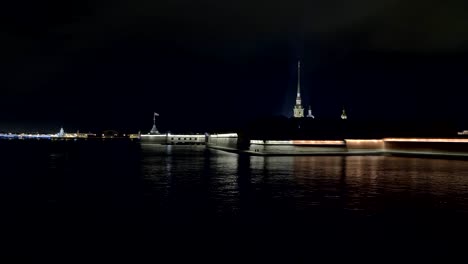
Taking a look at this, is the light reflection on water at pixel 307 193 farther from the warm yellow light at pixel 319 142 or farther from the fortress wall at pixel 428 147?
the warm yellow light at pixel 319 142

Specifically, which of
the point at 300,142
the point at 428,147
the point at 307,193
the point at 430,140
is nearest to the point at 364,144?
the point at 428,147

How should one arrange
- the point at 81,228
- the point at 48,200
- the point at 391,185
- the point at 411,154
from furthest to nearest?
the point at 411,154 < the point at 391,185 < the point at 48,200 < the point at 81,228

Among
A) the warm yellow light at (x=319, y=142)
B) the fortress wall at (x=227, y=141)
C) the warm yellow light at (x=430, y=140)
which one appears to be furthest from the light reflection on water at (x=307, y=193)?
the fortress wall at (x=227, y=141)

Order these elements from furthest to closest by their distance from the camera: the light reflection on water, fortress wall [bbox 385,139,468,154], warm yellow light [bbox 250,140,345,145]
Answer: warm yellow light [bbox 250,140,345,145] < fortress wall [bbox 385,139,468,154] < the light reflection on water

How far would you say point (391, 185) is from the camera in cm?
2686

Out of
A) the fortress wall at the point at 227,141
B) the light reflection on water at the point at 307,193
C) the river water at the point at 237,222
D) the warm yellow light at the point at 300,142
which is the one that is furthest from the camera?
the fortress wall at the point at 227,141

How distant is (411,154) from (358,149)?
9.65 metres

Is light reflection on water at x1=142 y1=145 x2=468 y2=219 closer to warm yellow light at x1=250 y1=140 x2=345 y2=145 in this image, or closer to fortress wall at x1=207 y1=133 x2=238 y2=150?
warm yellow light at x1=250 y1=140 x2=345 y2=145

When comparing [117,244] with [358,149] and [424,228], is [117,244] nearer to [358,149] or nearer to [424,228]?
[424,228]

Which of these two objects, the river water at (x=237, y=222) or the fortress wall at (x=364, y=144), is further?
the fortress wall at (x=364, y=144)

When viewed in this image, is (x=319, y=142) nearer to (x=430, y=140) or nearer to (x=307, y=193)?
(x=430, y=140)

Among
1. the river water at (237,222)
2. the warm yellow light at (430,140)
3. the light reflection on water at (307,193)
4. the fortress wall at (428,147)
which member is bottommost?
the river water at (237,222)

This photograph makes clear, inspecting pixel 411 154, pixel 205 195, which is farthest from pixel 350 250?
pixel 411 154

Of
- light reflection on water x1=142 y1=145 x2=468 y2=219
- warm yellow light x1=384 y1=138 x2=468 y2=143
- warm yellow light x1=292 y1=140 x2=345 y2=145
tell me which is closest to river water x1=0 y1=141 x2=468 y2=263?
light reflection on water x1=142 y1=145 x2=468 y2=219
